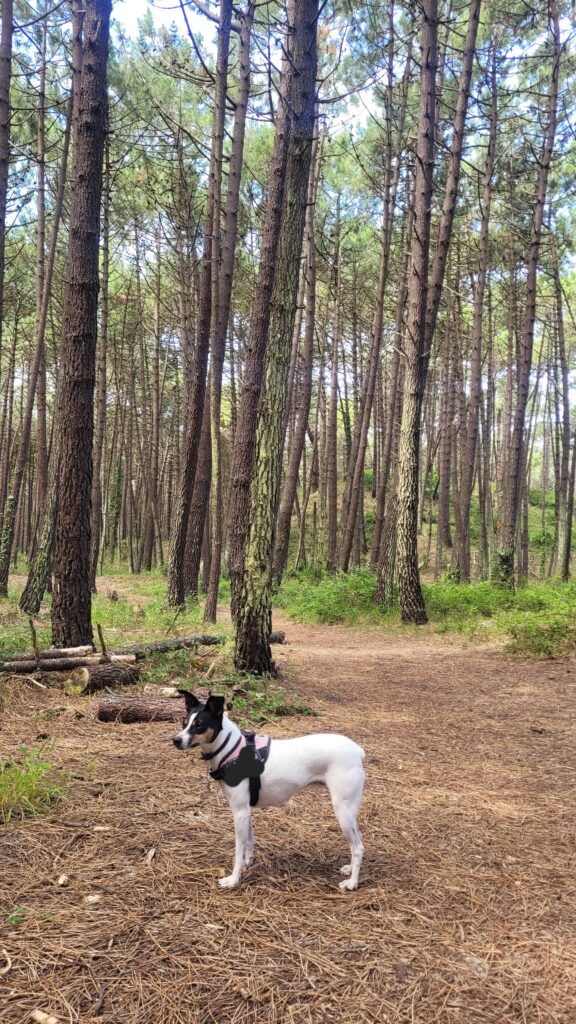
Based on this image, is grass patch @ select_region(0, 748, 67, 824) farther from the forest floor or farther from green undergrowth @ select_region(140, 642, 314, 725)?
green undergrowth @ select_region(140, 642, 314, 725)

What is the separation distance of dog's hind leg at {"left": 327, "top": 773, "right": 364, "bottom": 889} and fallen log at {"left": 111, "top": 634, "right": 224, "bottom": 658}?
172 inches

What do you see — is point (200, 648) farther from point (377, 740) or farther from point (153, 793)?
point (153, 793)

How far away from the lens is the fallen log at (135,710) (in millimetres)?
5105

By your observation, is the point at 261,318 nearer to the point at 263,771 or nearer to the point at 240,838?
the point at 263,771

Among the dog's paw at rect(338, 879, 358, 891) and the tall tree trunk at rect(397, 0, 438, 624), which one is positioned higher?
the tall tree trunk at rect(397, 0, 438, 624)

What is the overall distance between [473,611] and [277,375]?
6974mm

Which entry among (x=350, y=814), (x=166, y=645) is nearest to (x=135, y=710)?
(x=166, y=645)

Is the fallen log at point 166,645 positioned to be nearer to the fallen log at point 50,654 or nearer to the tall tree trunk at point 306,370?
Result: the fallen log at point 50,654

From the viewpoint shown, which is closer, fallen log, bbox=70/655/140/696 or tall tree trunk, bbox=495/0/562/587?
fallen log, bbox=70/655/140/696

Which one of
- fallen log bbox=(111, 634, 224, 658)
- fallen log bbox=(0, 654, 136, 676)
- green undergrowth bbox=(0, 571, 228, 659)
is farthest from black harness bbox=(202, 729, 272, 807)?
green undergrowth bbox=(0, 571, 228, 659)

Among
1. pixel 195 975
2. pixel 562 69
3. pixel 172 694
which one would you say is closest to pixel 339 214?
pixel 562 69

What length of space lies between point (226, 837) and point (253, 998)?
44.8 inches

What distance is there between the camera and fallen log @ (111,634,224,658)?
6824 millimetres

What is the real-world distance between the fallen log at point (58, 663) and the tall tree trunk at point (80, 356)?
50 cm
